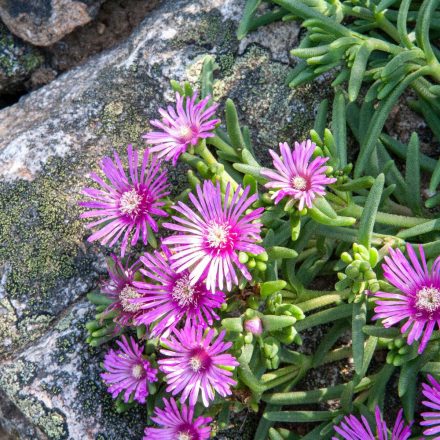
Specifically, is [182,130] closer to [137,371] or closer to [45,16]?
[137,371]

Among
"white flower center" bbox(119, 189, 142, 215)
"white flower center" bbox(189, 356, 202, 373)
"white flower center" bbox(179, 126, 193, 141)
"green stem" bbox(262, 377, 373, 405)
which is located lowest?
"green stem" bbox(262, 377, 373, 405)

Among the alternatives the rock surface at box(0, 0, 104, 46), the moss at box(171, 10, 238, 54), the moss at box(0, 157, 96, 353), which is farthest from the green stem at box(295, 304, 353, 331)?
the rock surface at box(0, 0, 104, 46)

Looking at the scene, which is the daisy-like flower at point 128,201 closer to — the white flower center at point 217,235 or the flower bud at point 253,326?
the white flower center at point 217,235

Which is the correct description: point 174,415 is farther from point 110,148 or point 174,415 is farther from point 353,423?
point 110,148

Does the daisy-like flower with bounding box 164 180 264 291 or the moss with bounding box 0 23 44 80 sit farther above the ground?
the moss with bounding box 0 23 44 80

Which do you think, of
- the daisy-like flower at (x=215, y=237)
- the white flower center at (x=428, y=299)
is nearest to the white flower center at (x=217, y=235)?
the daisy-like flower at (x=215, y=237)

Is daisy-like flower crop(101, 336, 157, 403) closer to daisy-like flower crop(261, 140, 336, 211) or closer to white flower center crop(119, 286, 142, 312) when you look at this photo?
white flower center crop(119, 286, 142, 312)
